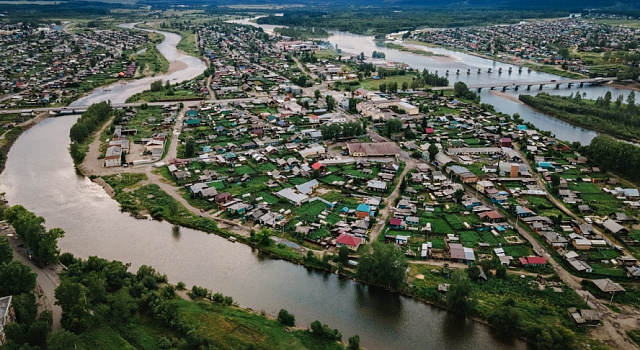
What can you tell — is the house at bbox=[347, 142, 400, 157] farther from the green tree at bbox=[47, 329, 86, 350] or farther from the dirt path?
the green tree at bbox=[47, 329, 86, 350]

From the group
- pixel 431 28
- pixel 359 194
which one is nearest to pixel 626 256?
pixel 359 194

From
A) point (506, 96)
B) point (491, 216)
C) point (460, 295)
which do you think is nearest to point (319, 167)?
point (491, 216)

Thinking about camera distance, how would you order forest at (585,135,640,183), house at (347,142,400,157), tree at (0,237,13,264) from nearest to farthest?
tree at (0,237,13,264)
forest at (585,135,640,183)
house at (347,142,400,157)

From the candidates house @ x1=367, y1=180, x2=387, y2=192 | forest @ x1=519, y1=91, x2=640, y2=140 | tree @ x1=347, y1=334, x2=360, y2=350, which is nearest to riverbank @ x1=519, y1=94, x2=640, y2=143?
forest @ x1=519, y1=91, x2=640, y2=140

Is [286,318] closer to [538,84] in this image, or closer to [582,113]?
[582,113]

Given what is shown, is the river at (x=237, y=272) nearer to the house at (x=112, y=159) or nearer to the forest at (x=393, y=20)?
the house at (x=112, y=159)

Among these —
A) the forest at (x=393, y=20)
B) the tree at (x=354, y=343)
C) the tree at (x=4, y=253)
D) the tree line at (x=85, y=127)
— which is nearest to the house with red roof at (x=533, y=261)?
the tree at (x=354, y=343)

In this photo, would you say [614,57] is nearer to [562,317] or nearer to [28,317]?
[562,317]
